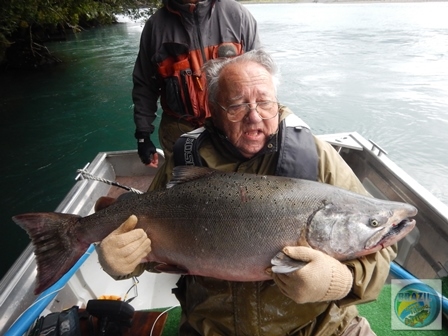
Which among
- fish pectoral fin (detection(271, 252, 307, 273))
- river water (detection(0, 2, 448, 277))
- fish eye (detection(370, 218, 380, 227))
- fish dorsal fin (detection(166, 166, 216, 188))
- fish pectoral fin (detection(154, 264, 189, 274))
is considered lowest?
river water (detection(0, 2, 448, 277))

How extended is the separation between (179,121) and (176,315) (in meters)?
2.11

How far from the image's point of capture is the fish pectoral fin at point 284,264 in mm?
1700

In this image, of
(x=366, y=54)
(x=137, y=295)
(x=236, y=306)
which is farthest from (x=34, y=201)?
(x=366, y=54)

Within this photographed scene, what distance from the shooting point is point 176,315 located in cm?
322

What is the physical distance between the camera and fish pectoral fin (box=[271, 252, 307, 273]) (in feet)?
5.58

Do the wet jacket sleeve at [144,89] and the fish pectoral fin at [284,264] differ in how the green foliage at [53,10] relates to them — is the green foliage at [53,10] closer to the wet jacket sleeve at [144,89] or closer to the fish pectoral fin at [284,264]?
the wet jacket sleeve at [144,89]

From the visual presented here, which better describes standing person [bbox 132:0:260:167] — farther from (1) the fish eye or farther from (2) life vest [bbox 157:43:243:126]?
(1) the fish eye

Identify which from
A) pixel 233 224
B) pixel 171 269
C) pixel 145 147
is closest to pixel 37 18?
pixel 145 147

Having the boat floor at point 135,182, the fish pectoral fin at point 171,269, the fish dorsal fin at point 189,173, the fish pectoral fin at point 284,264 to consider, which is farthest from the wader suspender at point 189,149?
the boat floor at point 135,182

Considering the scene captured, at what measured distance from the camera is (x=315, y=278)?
5.48ft

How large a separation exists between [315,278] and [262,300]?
480 mm

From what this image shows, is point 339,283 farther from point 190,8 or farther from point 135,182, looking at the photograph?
point 135,182

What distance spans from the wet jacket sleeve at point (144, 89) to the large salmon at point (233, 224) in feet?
6.41

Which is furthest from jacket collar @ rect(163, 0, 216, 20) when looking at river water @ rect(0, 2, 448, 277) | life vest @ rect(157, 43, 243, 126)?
river water @ rect(0, 2, 448, 277)
